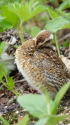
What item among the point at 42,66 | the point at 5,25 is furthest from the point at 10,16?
the point at 42,66

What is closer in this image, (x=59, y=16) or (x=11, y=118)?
(x=11, y=118)

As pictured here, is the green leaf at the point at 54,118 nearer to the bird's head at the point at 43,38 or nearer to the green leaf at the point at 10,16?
the bird's head at the point at 43,38

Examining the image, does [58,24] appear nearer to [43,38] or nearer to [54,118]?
[43,38]

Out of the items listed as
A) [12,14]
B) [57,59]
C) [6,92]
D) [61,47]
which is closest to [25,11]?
[12,14]

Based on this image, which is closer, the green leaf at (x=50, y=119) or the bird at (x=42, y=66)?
the green leaf at (x=50, y=119)

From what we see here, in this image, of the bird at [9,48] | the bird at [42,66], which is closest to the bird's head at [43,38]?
the bird at [42,66]

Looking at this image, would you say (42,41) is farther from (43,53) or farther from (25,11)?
(25,11)

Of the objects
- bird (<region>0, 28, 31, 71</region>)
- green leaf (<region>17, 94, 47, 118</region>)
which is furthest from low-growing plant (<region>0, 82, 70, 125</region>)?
bird (<region>0, 28, 31, 71</region>)

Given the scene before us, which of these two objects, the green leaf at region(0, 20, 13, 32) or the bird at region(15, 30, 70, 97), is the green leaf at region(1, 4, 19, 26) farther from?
the bird at region(15, 30, 70, 97)
